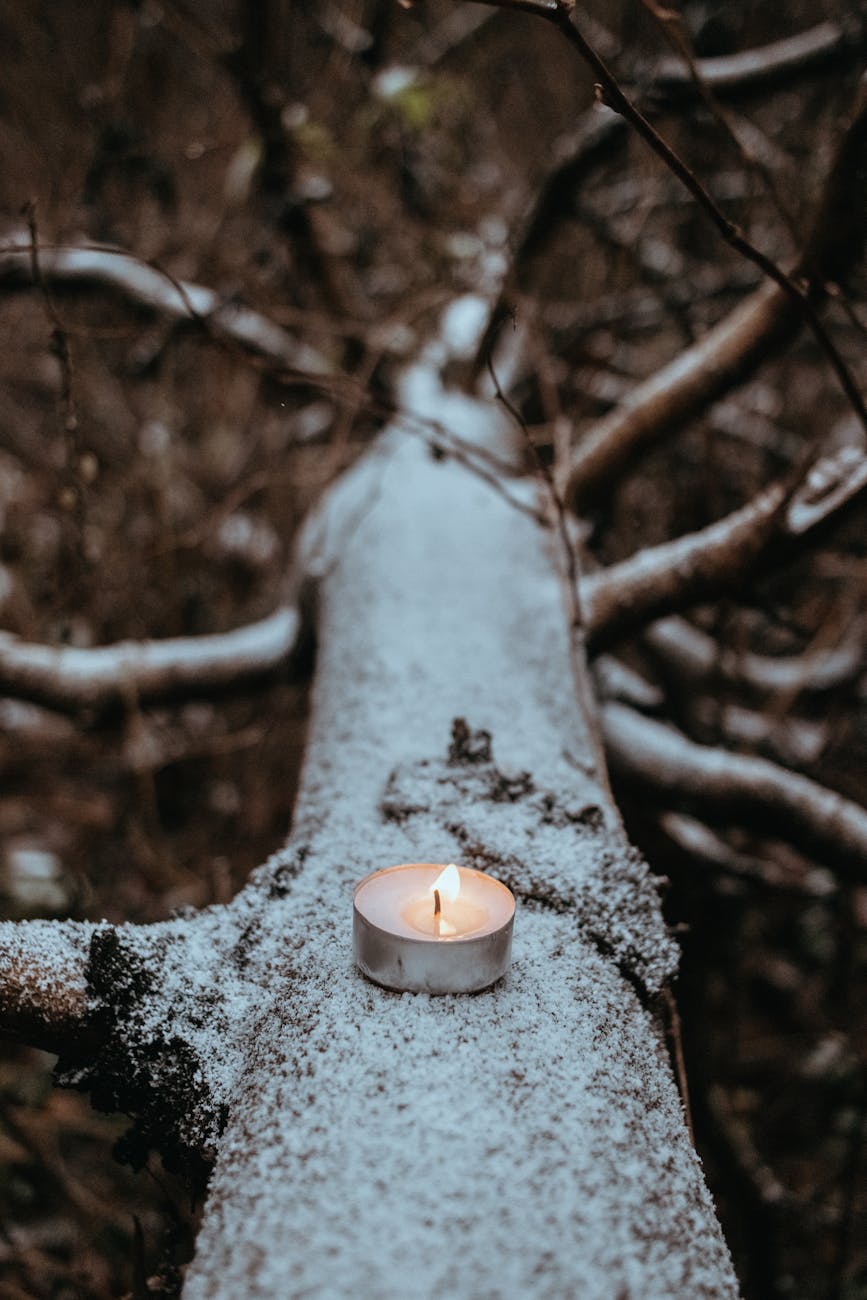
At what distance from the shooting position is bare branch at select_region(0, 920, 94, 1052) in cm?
63

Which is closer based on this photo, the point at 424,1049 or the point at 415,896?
the point at 424,1049

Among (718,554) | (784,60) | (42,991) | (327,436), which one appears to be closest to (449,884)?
(42,991)

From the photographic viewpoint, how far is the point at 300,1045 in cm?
59

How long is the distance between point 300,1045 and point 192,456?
3.46 m

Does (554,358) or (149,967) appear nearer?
(149,967)

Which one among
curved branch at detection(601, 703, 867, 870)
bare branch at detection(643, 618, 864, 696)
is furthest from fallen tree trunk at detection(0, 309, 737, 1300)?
bare branch at detection(643, 618, 864, 696)

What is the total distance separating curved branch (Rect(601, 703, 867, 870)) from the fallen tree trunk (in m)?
0.40

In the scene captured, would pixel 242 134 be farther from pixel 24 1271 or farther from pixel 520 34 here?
pixel 24 1271

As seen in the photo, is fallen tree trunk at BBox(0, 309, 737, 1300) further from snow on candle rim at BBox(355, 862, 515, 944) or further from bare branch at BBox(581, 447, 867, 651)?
bare branch at BBox(581, 447, 867, 651)

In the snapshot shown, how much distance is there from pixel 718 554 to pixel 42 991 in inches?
40.4

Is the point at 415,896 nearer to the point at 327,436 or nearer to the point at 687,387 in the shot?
the point at 687,387

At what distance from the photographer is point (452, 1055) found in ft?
1.86

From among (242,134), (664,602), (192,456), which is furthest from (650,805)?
(242,134)

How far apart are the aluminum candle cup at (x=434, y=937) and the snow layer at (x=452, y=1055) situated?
18 millimetres
